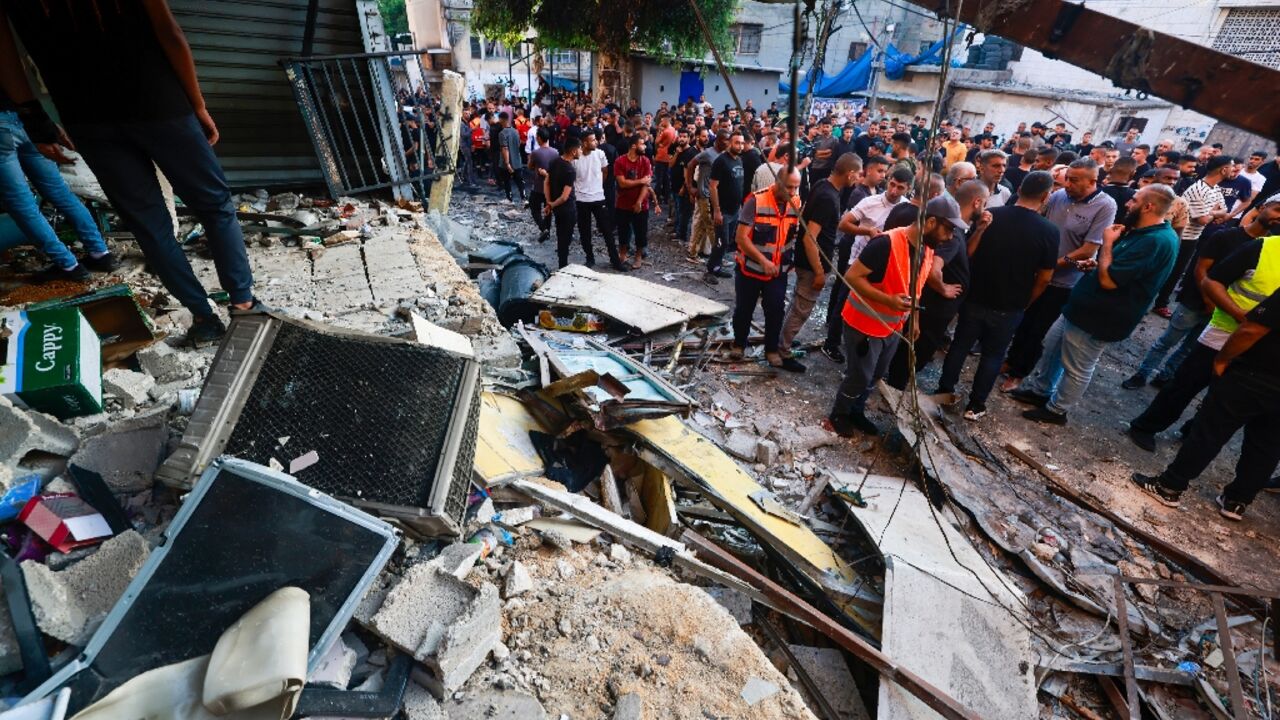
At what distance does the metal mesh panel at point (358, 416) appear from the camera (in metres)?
1.93

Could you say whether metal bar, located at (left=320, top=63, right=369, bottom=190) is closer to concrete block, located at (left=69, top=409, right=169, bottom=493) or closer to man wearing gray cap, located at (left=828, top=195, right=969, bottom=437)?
concrete block, located at (left=69, top=409, right=169, bottom=493)

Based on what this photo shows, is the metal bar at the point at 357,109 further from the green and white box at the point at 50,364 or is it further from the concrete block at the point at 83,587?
the concrete block at the point at 83,587

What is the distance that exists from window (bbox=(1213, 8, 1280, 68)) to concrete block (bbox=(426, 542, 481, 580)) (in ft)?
60.6

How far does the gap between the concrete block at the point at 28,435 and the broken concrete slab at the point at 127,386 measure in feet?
1.08

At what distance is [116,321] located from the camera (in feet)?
9.41

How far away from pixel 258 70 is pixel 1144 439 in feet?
30.4

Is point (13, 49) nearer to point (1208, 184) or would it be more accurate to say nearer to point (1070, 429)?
point (1070, 429)

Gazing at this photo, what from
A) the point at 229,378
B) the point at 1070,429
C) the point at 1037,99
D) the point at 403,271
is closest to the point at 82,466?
the point at 229,378

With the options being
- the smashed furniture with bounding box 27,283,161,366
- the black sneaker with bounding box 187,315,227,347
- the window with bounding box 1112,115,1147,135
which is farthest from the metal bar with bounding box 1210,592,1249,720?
the window with bounding box 1112,115,1147,135

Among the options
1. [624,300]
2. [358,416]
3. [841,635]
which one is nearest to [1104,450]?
[841,635]

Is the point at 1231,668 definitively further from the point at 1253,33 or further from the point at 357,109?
the point at 1253,33

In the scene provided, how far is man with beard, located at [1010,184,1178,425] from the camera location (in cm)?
413

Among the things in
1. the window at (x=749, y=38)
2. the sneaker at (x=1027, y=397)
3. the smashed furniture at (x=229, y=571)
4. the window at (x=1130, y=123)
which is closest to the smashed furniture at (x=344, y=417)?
the smashed furniture at (x=229, y=571)

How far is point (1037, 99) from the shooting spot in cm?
1744
